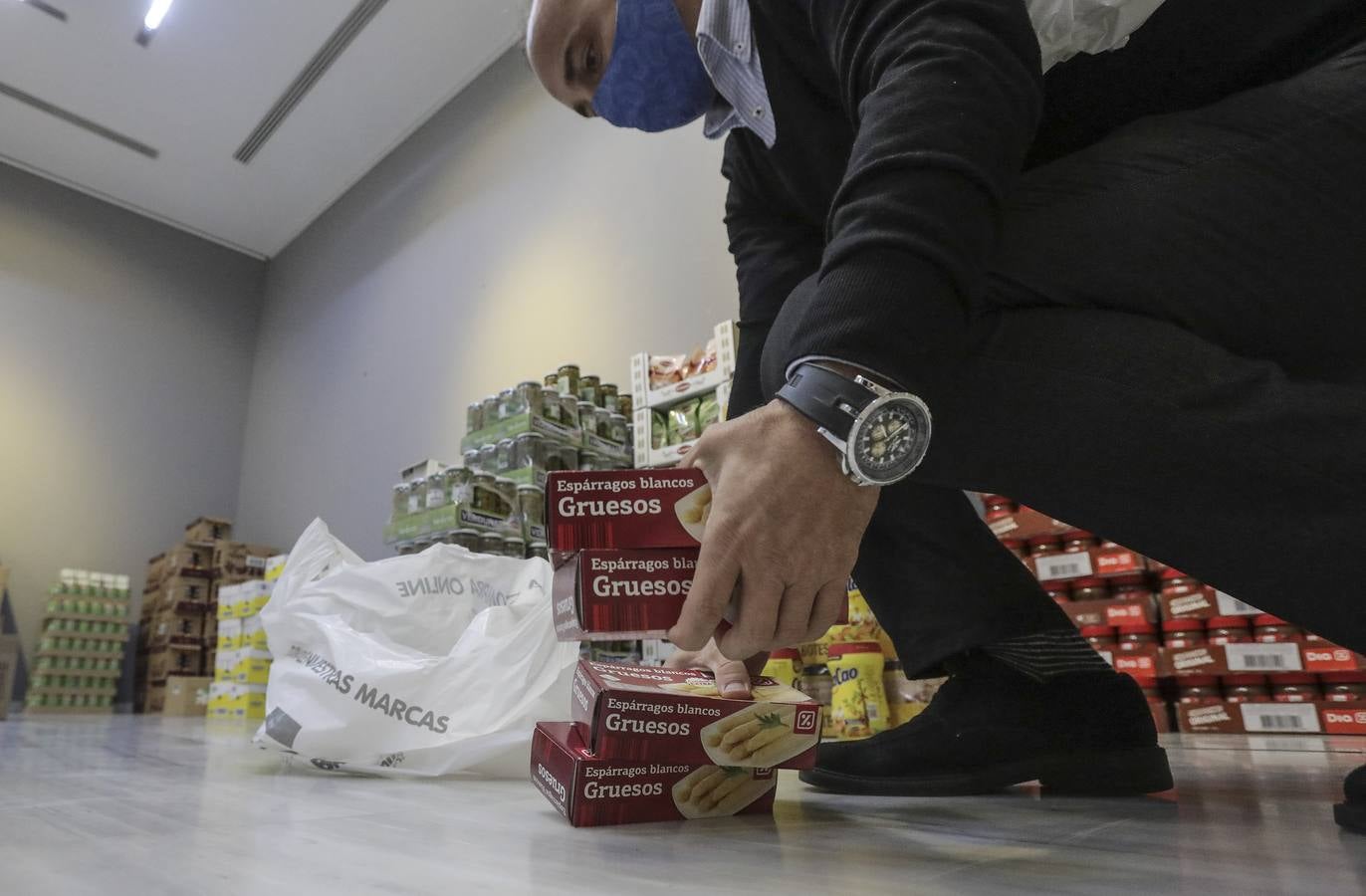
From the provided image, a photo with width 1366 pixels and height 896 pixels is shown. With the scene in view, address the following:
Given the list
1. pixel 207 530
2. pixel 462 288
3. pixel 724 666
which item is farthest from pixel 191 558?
pixel 724 666

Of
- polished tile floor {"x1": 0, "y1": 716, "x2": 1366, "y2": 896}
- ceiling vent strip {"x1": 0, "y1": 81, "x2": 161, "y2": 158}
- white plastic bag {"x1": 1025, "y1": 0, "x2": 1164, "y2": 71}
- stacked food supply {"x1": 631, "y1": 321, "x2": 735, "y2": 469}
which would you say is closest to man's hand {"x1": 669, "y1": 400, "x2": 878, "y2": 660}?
polished tile floor {"x1": 0, "y1": 716, "x2": 1366, "y2": 896}

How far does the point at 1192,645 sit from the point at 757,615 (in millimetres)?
1947

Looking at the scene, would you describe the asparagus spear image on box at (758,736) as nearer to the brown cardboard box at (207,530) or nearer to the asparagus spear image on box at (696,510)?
the asparagus spear image on box at (696,510)

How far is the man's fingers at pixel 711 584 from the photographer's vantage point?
18.7 inches

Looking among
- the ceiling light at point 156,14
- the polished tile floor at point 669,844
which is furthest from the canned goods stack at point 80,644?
the polished tile floor at point 669,844

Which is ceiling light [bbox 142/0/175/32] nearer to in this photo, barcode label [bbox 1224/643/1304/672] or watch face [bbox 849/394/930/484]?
watch face [bbox 849/394/930/484]

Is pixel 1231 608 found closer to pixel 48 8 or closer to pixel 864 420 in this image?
pixel 864 420

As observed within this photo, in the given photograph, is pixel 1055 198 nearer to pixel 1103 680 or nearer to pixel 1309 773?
pixel 1103 680

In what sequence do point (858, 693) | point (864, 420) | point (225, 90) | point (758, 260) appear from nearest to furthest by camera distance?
1. point (864, 420)
2. point (758, 260)
3. point (858, 693)
4. point (225, 90)

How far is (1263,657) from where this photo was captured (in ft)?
6.15

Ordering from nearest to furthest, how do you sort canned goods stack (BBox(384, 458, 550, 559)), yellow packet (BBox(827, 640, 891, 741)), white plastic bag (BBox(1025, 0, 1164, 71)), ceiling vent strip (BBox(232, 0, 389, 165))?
1. white plastic bag (BBox(1025, 0, 1164, 71))
2. yellow packet (BBox(827, 640, 891, 741))
3. canned goods stack (BBox(384, 458, 550, 559))
4. ceiling vent strip (BBox(232, 0, 389, 165))

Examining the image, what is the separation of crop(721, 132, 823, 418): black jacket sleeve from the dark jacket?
210 mm

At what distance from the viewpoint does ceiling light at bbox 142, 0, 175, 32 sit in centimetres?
415

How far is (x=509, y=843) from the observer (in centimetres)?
60
